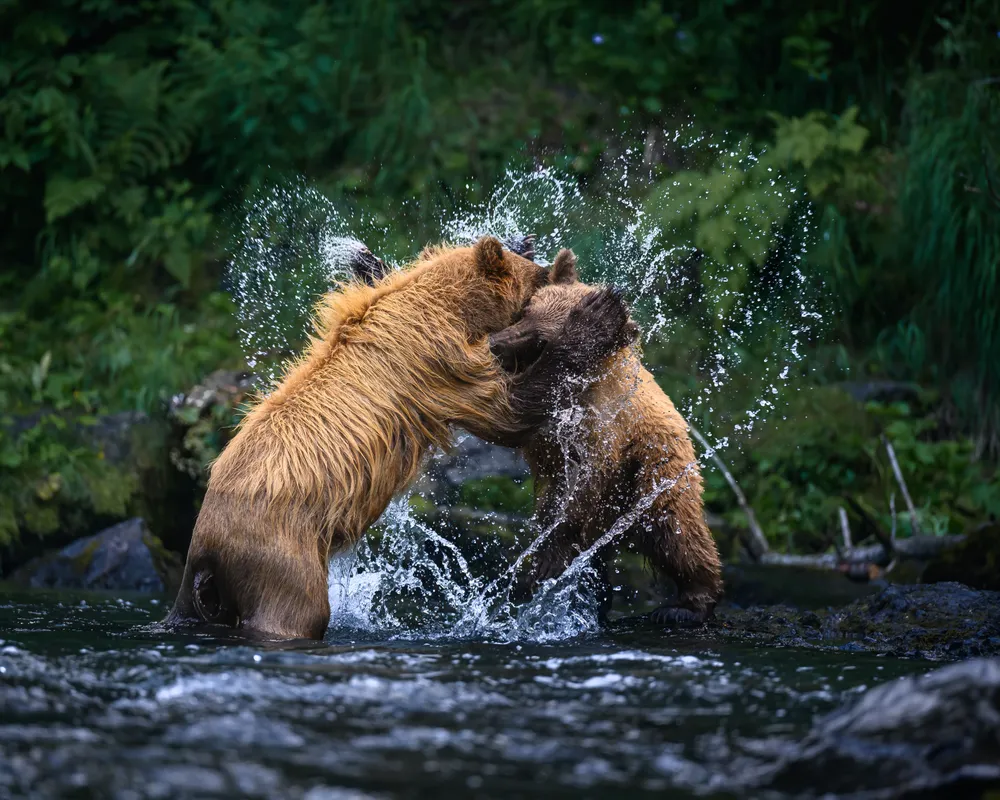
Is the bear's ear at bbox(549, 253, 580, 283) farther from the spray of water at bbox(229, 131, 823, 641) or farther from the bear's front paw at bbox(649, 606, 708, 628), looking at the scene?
the bear's front paw at bbox(649, 606, 708, 628)

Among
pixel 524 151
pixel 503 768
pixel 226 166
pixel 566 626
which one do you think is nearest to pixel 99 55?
pixel 226 166

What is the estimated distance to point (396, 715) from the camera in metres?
3.54

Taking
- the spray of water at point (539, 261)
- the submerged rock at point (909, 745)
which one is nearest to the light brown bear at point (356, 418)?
the spray of water at point (539, 261)

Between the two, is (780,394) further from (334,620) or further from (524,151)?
(334,620)

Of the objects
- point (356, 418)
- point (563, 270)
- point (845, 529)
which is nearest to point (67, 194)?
point (563, 270)

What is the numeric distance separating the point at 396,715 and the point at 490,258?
2499mm

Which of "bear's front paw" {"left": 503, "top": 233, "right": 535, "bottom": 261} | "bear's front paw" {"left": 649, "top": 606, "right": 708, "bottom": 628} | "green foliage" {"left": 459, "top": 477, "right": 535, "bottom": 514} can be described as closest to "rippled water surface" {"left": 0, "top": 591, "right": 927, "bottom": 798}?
"bear's front paw" {"left": 649, "top": 606, "right": 708, "bottom": 628}

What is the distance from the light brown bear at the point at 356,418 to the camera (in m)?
4.80

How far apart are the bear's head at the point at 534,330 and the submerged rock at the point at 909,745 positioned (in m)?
2.50

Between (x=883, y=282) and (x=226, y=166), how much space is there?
5.72m

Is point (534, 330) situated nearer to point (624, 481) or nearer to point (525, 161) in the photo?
point (624, 481)

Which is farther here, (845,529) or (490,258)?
(845,529)

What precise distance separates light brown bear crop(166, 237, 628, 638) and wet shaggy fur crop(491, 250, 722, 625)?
0.75ft

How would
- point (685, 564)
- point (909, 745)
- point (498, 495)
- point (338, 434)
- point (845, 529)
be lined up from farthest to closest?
point (498, 495), point (845, 529), point (685, 564), point (338, 434), point (909, 745)
